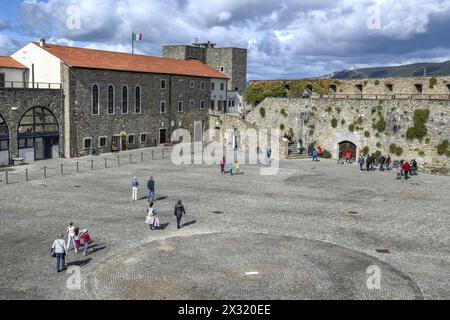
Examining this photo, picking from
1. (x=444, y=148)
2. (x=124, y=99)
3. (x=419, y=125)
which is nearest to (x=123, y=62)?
(x=124, y=99)

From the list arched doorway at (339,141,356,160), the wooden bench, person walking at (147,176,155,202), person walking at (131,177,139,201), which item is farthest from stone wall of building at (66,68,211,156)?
person walking at (147,176,155,202)

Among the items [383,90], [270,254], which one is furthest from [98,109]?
[270,254]

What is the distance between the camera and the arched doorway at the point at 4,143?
117 feet

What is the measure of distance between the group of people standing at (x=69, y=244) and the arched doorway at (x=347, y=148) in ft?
101

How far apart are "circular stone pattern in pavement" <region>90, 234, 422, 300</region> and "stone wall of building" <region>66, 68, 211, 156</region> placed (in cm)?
2537

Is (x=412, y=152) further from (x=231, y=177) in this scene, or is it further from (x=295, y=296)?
(x=295, y=296)

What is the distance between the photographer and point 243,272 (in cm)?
1534

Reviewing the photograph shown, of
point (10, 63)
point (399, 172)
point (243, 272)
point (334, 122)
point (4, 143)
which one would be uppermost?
point (10, 63)

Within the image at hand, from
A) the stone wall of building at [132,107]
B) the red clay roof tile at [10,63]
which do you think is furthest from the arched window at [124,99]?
the red clay roof tile at [10,63]

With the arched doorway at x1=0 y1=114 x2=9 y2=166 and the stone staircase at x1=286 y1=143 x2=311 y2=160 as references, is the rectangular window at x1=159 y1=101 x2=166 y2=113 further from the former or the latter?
the arched doorway at x1=0 y1=114 x2=9 y2=166

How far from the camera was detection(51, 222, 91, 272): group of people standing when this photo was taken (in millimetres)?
15055

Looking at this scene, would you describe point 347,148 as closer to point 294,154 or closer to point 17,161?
point 294,154

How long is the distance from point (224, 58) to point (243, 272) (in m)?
54.9

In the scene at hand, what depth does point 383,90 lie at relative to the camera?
46.4 metres
